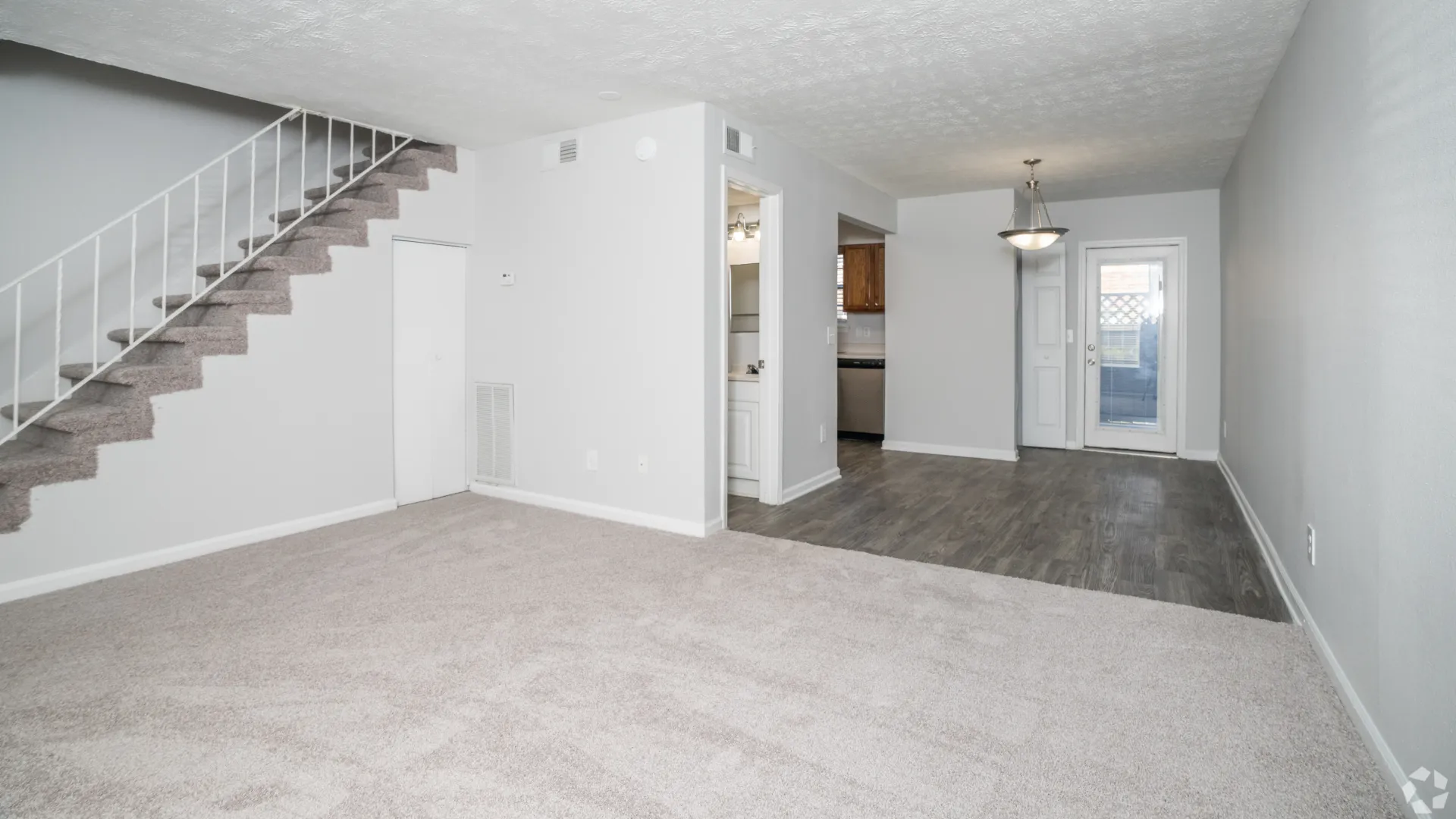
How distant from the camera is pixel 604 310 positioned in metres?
4.55

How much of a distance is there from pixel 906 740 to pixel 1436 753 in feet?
3.70

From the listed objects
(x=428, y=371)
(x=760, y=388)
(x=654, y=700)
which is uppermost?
(x=428, y=371)

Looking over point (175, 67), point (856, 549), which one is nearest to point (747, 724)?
point (856, 549)

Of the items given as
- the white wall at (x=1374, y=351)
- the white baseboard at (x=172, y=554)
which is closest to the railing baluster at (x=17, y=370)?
the white baseboard at (x=172, y=554)

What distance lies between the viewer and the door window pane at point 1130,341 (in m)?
7.03

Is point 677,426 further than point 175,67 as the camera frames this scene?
Yes

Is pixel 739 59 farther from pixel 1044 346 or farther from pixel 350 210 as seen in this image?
pixel 1044 346

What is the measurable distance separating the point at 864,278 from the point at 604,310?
4031 millimetres

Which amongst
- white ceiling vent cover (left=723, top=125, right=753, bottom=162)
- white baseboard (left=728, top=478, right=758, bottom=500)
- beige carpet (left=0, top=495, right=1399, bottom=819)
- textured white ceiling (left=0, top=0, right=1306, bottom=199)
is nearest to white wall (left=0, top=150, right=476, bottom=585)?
beige carpet (left=0, top=495, right=1399, bottom=819)

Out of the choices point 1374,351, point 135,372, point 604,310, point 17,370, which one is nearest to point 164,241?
point 135,372

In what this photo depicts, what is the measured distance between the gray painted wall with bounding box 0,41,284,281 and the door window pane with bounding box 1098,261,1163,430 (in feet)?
24.2

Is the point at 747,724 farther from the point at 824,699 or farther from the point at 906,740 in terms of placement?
the point at 906,740

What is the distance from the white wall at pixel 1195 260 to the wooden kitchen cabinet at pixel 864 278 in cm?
206

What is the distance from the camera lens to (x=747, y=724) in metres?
2.16
